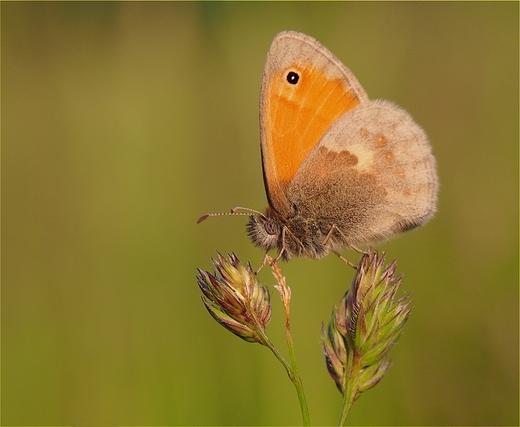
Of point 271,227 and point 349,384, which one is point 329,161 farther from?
point 349,384

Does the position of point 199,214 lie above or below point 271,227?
above

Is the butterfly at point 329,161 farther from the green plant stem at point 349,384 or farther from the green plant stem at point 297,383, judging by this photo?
the green plant stem at point 297,383

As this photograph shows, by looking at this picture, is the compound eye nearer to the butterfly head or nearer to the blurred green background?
the butterfly head

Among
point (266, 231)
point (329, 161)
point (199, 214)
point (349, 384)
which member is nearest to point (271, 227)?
point (266, 231)

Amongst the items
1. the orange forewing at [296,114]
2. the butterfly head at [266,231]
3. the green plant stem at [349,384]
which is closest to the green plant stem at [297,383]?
the green plant stem at [349,384]

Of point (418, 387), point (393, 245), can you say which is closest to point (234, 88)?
point (393, 245)

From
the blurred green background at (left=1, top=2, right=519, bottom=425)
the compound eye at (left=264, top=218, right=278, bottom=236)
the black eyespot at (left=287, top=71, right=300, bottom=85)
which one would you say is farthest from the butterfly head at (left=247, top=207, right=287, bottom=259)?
the blurred green background at (left=1, top=2, right=519, bottom=425)
